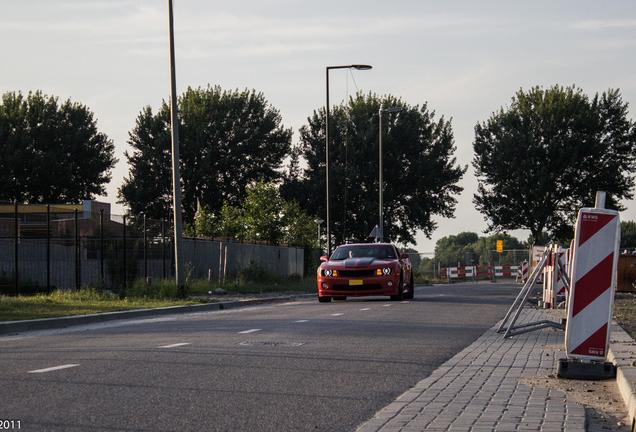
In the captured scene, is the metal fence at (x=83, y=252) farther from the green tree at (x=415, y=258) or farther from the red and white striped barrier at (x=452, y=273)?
the green tree at (x=415, y=258)

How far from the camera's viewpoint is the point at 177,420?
762 cm

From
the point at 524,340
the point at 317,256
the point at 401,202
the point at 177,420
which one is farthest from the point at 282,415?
the point at 401,202

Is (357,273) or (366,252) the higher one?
(366,252)

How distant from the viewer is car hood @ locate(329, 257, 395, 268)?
28486mm

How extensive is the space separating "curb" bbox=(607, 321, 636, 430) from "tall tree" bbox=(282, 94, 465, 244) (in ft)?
185

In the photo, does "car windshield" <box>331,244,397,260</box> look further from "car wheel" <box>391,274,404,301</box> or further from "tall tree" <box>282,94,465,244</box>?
"tall tree" <box>282,94,465,244</box>

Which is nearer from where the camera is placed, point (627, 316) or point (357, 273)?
point (627, 316)

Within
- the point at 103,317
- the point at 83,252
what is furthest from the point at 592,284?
the point at 83,252

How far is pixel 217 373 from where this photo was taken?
1043 centimetres

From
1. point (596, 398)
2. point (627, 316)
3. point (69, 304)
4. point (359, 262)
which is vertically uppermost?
point (359, 262)

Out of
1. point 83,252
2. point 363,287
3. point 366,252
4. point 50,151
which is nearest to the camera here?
point 363,287

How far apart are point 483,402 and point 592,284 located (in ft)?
7.93

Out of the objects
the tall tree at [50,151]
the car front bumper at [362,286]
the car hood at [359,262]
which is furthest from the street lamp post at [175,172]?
the tall tree at [50,151]

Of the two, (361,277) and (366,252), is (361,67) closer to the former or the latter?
(366,252)
